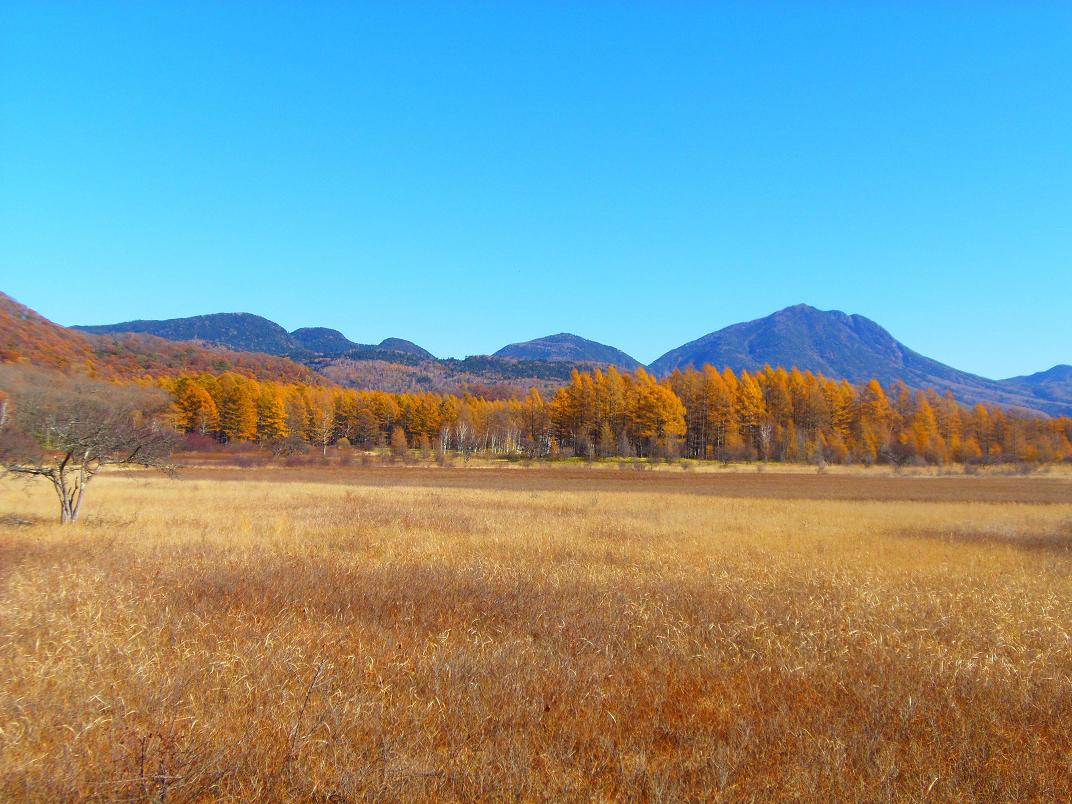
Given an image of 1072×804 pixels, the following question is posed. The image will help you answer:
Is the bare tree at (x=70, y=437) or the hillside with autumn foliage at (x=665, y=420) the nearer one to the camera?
the bare tree at (x=70, y=437)

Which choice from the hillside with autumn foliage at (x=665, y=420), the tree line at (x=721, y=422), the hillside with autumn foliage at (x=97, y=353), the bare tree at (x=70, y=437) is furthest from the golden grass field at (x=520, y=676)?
the hillside with autumn foliage at (x=97, y=353)

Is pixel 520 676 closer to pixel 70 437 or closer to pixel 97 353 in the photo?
pixel 70 437

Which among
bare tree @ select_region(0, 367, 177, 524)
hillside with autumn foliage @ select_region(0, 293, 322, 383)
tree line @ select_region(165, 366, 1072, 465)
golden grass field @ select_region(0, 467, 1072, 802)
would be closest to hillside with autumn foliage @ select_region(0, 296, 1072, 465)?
tree line @ select_region(165, 366, 1072, 465)

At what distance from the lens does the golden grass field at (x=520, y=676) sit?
4.29 meters

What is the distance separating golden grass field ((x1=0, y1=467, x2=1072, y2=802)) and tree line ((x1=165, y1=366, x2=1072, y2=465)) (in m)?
73.3

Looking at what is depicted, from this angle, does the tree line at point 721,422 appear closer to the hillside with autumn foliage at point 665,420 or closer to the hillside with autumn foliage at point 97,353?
the hillside with autumn foliage at point 665,420

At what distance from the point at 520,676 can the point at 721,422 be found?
8666 centimetres

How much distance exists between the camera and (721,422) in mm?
88250

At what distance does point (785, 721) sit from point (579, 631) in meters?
2.94

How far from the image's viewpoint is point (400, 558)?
42.2 ft

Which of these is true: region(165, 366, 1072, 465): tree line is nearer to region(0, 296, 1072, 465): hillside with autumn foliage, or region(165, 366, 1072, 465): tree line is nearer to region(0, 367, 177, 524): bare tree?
region(0, 296, 1072, 465): hillside with autumn foliage

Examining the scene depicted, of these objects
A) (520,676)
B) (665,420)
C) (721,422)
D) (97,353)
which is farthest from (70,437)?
(97,353)

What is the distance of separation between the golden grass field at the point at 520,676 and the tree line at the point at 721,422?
7326 centimetres

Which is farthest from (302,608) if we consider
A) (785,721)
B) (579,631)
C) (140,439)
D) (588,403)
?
(588,403)
